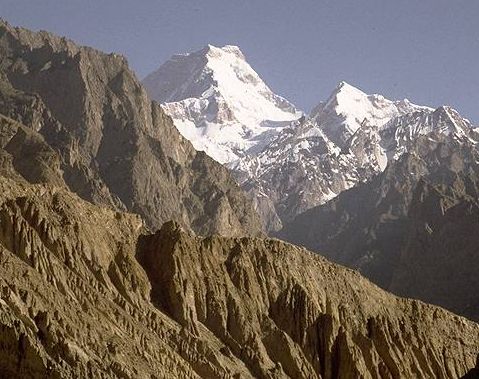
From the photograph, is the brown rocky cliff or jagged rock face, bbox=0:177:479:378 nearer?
jagged rock face, bbox=0:177:479:378

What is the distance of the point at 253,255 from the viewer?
112062 mm

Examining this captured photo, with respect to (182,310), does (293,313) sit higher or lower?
higher

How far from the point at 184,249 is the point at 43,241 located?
16.7m

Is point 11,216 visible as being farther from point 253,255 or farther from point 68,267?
Answer: point 253,255

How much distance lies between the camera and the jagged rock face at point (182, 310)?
76.4 meters

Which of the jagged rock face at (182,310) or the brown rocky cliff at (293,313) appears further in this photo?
the brown rocky cliff at (293,313)

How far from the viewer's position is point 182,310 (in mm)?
97438

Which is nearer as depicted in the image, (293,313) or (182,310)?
(182,310)

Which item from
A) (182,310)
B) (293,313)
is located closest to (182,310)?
(182,310)

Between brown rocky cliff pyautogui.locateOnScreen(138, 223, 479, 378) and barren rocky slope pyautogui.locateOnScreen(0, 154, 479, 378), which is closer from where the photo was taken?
barren rocky slope pyautogui.locateOnScreen(0, 154, 479, 378)

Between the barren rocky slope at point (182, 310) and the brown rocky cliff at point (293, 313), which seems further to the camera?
the brown rocky cliff at point (293, 313)

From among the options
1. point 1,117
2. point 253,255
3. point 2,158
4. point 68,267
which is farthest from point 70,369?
point 1,117

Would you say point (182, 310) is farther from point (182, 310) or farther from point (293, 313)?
point (293, 313)

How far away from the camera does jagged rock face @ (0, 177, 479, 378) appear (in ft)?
251
